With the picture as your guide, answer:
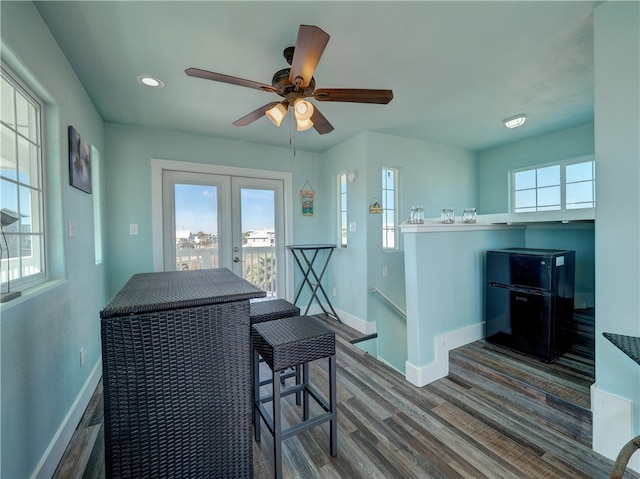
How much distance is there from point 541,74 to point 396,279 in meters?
2.43

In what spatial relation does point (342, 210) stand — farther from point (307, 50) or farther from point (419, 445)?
point (419, 445)

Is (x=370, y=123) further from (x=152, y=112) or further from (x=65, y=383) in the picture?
(x=65, y=383)

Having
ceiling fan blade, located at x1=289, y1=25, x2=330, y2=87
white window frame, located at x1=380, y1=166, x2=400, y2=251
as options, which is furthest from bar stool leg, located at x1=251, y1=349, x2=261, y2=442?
white window frame, located at x1=380, y1=166, x2=400, y2=251

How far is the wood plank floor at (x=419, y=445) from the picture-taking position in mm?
1363

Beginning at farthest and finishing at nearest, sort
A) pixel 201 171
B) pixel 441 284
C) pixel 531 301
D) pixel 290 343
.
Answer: pixel 201 171 < pixel 441 284 < pixel 531 301 < pixel 290 343

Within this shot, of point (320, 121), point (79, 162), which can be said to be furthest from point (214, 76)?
point (79, 162)

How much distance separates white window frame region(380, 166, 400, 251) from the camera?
11.8 ft

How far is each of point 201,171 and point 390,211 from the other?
8.11 ft

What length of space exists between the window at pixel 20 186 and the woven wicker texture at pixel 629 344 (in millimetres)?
2652

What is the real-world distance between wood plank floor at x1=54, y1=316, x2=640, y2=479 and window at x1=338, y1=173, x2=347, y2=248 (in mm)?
2201

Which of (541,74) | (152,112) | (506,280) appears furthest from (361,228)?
(152,112)

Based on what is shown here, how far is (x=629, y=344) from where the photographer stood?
1178mm

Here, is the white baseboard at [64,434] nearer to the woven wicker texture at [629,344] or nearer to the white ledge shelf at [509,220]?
the white ledge shelf at [509,220]

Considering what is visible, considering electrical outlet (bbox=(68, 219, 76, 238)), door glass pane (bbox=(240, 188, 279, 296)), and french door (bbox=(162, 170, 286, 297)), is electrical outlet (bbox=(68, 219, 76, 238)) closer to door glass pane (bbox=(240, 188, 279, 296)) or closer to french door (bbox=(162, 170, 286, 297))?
french door (bbox=(162, 170, 286, 297))
